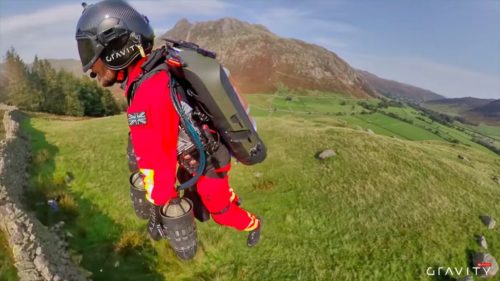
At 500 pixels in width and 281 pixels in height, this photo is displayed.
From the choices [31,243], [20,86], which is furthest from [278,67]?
[31,243]

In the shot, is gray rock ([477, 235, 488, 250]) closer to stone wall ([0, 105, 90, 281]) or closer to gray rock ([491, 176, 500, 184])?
gray rock ([491, 176, 500, 184])

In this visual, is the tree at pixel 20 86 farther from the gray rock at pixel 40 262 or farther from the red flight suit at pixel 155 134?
the red flight suit at pixel 155 134

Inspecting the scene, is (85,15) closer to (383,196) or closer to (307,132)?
(383,196)

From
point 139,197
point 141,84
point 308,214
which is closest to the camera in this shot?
point 141,84

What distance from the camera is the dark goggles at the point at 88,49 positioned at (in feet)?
12.8

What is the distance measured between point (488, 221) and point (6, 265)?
17479mm

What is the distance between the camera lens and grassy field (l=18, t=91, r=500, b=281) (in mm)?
10859

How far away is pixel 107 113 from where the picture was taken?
202 feet

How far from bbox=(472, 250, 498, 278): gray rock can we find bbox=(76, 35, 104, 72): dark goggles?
13387mm

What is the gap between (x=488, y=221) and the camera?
1330cm

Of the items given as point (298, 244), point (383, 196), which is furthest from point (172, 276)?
point (383, 196)

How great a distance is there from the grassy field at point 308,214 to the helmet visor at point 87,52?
8.25 m

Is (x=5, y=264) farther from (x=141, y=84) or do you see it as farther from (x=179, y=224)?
(x=141, y=84)

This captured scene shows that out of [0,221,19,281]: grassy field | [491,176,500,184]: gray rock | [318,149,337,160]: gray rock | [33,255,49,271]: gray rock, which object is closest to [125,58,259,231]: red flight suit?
[33,255,49,271]: gray rock
